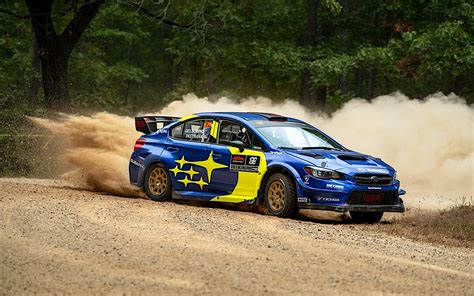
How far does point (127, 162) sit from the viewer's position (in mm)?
17891

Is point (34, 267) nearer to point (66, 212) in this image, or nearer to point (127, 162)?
point (66, 212)

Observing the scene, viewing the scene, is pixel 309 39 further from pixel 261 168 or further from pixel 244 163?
pixel 261 168

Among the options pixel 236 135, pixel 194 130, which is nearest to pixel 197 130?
pixel 194 130

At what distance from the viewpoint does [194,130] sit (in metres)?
16.0

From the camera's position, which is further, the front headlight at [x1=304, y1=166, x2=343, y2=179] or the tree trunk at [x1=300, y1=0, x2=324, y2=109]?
the tree trunk at [x1=300, y1=0, x2=324, y2=109]

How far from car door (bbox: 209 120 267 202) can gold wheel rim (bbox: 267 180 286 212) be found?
0.26 m

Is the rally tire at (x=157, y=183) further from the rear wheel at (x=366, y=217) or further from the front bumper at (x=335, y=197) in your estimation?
the rear wheel at (x=366, y=217)

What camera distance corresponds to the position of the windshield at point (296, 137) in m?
14.9

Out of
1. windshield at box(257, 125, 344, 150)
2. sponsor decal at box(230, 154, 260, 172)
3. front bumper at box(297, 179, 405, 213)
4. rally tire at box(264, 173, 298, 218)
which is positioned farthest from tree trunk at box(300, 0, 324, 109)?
front bumper at box(297, 179, 405, 213)

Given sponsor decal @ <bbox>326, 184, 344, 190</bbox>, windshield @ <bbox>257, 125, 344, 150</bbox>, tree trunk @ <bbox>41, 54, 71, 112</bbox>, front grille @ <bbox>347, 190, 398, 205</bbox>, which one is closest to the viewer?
sponsor decal @ <bbox>326, 184, 344, 190</bbox>

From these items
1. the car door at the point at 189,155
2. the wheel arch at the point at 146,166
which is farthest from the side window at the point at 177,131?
the wheel arch at the point at 146,166

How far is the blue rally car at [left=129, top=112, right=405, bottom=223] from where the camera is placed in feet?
45.5

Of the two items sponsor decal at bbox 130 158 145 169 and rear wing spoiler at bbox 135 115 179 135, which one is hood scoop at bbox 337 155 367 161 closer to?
sponsor decal at bbox 130 158 145 169

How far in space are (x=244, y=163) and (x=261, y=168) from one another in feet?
1.31
